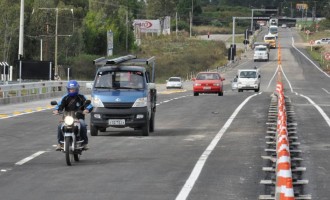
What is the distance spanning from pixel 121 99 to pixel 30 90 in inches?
954

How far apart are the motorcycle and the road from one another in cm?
26

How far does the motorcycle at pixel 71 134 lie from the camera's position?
52.9 feet

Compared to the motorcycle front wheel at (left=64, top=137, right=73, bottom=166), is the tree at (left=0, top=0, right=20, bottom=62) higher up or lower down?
higher up

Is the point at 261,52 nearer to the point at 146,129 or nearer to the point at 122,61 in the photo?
the point at 122,61

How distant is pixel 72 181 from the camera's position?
46.1ft

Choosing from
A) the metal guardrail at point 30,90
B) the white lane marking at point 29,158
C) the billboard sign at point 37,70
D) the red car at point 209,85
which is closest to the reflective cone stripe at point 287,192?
the white lane marking at point 29,158

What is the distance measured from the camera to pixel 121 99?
22.9 m

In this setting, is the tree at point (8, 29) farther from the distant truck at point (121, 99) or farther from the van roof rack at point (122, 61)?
the distant truck at point (121, 99)

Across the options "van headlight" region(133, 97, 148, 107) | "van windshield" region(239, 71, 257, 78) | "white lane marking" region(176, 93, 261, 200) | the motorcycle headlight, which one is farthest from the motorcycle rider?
"van windshield" region(239, 71, 257, 78)

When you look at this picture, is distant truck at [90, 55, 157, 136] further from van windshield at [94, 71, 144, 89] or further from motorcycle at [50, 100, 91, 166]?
motorcycle at [50, 100, 91, 166]

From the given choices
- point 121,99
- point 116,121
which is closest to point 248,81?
point 121,99

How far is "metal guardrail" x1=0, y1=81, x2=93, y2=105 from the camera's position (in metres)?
40.3

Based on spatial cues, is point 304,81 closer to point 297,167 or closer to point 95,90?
point 95,90

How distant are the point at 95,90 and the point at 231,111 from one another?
12065mm
